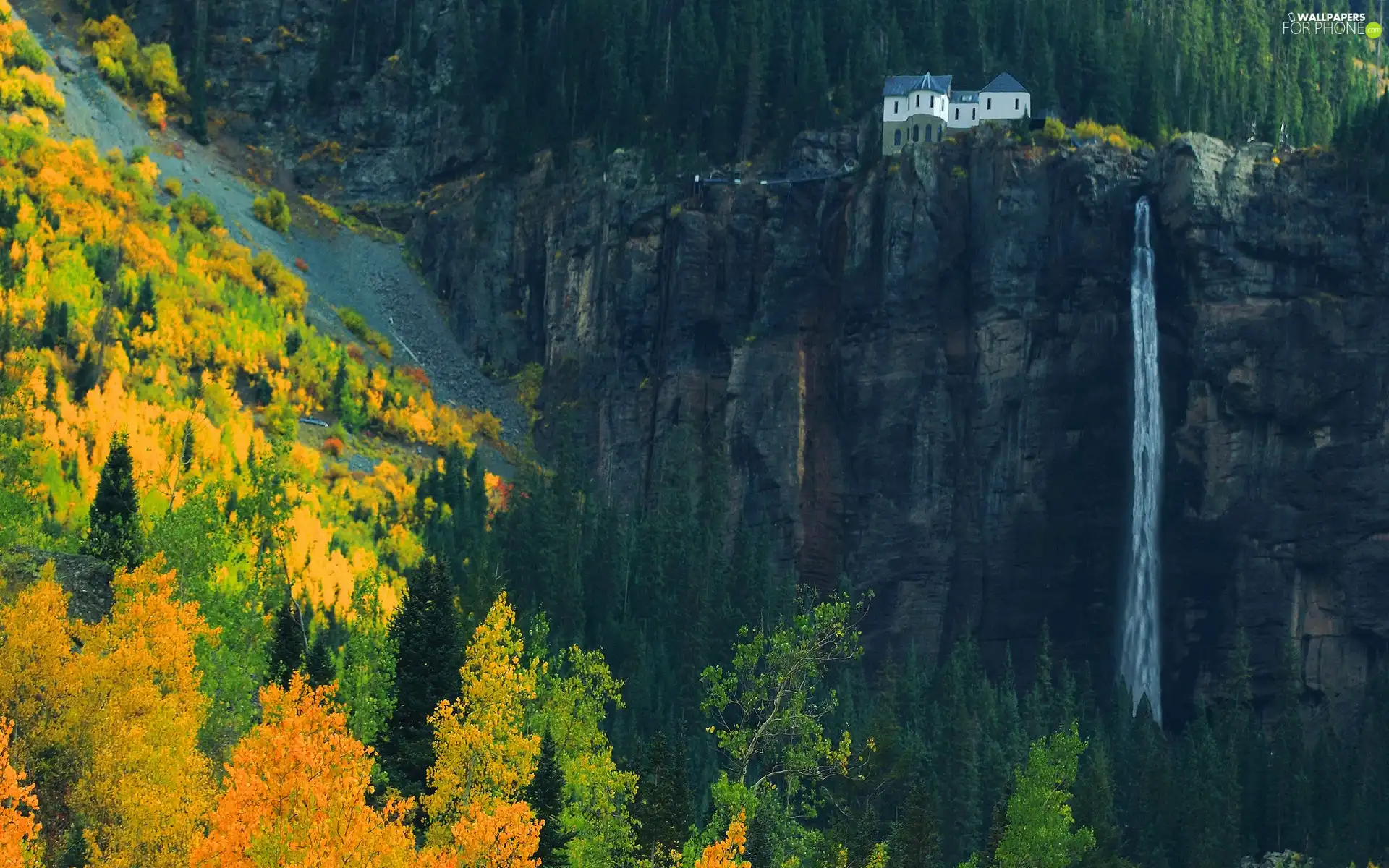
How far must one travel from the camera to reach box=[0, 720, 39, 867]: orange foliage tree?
77.0 m

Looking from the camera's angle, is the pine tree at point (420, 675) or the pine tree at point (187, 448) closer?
the pine tree at point (420, 675)

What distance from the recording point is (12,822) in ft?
261

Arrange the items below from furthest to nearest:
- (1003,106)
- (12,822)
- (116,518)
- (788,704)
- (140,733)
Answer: (1003,106) → (116,518) → (788,704) → (140,733) → (12,822)

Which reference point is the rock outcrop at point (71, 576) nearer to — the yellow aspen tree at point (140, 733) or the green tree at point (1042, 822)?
the yellow aspen tree at point (140, 733)

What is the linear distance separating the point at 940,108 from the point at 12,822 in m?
125

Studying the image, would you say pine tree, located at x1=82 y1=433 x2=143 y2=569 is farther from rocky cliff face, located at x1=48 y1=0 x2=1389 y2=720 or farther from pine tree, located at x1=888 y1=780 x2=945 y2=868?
rocky cliff face, located at x1=48 y1=0 x2=1389 y2=720

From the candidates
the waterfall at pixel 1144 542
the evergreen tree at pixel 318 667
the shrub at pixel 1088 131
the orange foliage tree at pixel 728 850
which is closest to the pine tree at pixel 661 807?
the orange foliage tree at pixel 728 850

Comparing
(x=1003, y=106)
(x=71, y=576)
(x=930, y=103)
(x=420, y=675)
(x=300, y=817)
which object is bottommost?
(x=300, y=817)

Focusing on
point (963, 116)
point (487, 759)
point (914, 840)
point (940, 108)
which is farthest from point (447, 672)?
point (963, 116)

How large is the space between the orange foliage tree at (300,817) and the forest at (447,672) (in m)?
0.15

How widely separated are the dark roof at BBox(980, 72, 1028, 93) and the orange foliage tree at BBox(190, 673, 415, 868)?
117349 mm

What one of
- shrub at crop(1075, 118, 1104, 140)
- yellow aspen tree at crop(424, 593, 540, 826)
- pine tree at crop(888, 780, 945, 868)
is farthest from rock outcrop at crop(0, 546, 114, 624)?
shrub at crop(1075, 118, 1104, 140)

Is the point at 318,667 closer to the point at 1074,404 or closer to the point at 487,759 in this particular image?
the point at 487,759

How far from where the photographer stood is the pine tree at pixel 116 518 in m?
120
